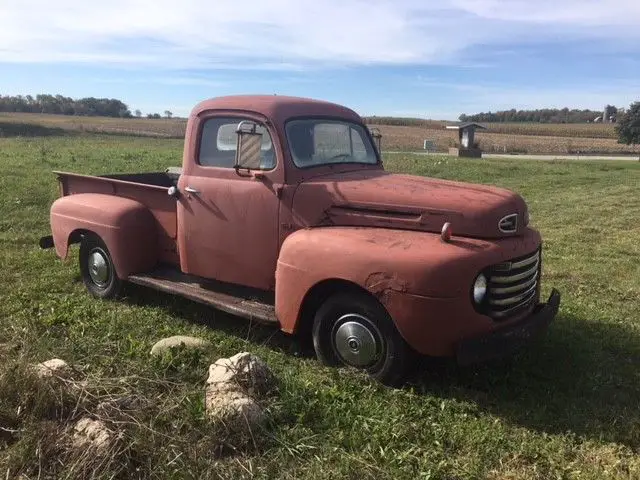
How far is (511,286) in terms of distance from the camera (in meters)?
4.23

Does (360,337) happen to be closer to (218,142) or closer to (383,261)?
(383,261)

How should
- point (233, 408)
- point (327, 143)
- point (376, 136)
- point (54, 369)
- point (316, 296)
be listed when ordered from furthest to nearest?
point (376, 136) < point (327, 143) < point (316, 296) < point (54, 369) < point (233, 408)

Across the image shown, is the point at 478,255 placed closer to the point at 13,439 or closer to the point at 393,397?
the point at 393,397

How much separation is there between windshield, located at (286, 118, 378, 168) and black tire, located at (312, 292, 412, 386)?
4.01 feet

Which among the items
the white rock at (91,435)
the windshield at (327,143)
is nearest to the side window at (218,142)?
Answer: the windshield at (327,143)

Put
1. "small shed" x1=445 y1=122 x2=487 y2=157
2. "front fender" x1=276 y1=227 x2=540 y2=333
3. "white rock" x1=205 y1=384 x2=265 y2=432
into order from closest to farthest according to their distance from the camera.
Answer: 1. "white rock" x1=205 y1=384 x2=265 y2=432
2. "front fender" x1=276 y1=227 x2=540 y2=333
3. "small shed" x1=445 y1=122 x2=487 y2=157

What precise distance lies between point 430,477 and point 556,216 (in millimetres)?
9532

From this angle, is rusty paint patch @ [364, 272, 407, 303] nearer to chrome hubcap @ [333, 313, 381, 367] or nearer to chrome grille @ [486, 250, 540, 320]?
chrome hubcap @ [333, 313, 381, 367]

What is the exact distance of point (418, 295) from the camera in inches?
153

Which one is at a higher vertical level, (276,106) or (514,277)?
(276,106)

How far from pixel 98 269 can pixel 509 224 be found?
13.2 feet

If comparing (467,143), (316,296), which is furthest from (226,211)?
(467,143)

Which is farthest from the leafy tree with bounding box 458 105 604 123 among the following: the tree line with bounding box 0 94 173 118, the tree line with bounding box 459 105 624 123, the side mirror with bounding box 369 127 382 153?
the side mirror with bounding box 369 127 382 153

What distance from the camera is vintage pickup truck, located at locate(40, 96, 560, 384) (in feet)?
13.1
